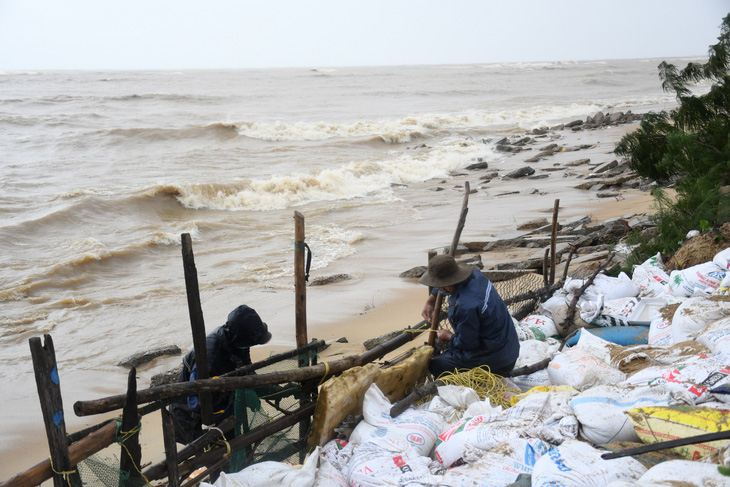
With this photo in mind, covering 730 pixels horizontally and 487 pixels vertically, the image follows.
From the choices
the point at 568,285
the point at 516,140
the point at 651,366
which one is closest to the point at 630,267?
the point at 568,285

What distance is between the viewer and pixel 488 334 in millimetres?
4344

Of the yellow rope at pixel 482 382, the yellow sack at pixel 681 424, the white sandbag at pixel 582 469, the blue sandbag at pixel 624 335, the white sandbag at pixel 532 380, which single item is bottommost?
the white sandbag at pixel 532 380

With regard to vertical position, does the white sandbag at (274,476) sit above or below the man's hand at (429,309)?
below

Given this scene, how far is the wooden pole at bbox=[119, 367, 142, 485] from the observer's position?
110 inches

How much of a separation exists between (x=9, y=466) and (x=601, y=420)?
15.4 ft

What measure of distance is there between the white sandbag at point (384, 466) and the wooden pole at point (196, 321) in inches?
33.4

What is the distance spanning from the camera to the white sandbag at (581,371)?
4035mm

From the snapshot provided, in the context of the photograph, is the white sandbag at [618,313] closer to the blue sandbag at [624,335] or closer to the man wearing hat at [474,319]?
the blue sandbag at [624,335]

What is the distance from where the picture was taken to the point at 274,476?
3.09 m

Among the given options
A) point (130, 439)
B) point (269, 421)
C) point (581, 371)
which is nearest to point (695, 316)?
point (581, 371)

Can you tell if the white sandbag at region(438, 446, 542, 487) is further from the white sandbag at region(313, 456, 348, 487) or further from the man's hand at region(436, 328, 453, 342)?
the man's hand at region(436, 328, 453, 342)

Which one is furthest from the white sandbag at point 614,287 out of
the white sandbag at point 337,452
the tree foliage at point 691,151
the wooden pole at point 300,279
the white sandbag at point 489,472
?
the white sandbag at point 337,452

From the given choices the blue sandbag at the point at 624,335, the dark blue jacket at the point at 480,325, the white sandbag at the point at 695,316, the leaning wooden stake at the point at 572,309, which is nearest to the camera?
the dark blue jacket at the point at 480,325

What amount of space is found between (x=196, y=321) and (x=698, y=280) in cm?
431
